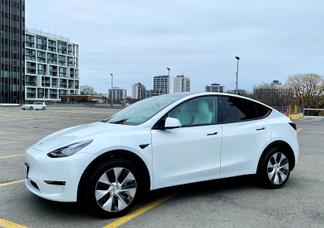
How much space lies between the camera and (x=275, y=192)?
544 cm

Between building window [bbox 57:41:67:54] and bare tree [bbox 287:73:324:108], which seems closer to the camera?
bare tree [bbox 287:73:324:108]

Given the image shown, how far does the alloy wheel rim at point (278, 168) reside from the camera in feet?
18.3

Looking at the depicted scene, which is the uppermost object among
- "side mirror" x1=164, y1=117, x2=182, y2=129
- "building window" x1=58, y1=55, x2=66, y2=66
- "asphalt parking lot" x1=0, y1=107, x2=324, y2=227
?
"building window" x1=58, y1=55, x2=66, y2=66

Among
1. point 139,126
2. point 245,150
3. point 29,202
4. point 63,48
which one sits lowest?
point 29,202

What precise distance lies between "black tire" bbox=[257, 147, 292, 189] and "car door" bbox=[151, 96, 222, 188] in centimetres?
94

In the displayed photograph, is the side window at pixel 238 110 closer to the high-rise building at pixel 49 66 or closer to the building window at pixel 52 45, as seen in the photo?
the high-rise building at pixel 49 66

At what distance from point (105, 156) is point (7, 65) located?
3855 inches

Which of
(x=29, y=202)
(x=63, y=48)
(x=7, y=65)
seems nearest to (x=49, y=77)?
(x=63, y=48)

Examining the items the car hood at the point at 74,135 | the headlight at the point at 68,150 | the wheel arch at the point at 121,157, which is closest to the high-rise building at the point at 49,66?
the car hood at the point at 74,135

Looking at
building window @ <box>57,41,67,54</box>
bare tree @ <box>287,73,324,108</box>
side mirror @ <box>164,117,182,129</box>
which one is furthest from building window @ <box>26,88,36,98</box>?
side mirror @ <box>164,117,182,129</box>

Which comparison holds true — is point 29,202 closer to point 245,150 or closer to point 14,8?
point 245,150

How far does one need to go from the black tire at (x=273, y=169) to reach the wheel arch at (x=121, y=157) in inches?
81.1

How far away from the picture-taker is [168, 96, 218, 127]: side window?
194 inches

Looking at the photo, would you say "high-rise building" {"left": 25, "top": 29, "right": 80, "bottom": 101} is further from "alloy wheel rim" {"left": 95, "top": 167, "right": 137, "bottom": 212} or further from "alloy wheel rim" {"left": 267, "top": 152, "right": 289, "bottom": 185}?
"alloy wheel rim" {"left": 95, "top": 167, "right": 137, "bottom": 212}
